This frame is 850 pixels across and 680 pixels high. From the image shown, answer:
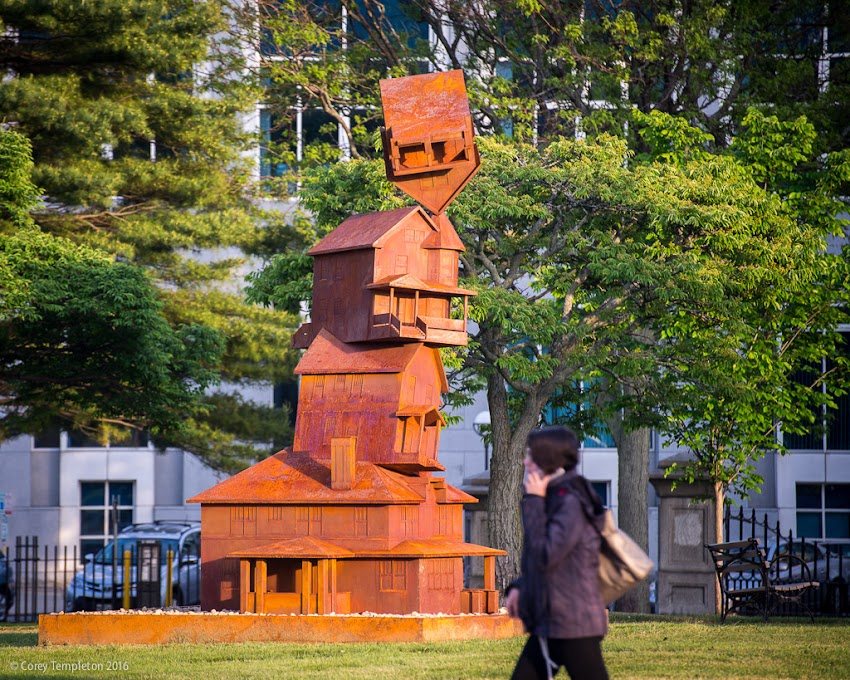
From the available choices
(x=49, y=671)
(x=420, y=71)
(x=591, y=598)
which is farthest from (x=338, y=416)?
(x=420, y=71)

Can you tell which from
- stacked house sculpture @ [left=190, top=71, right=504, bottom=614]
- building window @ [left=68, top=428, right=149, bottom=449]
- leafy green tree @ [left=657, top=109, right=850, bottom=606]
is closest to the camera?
stacked house sculpture @ [left=190, top=71, right=504, bottom=614]

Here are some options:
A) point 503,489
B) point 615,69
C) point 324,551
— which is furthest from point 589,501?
point 615,69

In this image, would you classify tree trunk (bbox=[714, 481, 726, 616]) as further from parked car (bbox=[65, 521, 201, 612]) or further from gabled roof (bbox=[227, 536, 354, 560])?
parked car (bbox=[65, 521, 201, 612])

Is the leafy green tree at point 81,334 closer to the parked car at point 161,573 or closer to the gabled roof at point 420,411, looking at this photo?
the parked car at point 161,573

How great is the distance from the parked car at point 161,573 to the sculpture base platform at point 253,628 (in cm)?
1063

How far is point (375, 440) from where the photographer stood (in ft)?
48.7

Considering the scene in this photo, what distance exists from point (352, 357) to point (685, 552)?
28.9 feet

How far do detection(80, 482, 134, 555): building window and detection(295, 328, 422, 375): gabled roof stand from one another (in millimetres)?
24671

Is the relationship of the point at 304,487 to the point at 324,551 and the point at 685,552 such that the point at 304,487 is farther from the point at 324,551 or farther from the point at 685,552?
the point at 685,552

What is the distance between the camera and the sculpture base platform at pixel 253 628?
13508 millimetres

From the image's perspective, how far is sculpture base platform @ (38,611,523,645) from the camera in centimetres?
1351

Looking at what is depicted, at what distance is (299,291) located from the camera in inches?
804

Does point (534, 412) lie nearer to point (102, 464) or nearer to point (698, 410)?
point (698, 410)

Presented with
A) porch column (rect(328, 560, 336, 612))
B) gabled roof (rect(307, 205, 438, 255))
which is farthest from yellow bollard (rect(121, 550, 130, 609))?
gabled roof (rect(307, 205, 438, 255))
